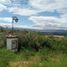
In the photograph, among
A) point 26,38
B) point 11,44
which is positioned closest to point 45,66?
point 11,44

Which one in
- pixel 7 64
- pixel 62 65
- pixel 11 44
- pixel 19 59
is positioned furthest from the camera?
pixel 11 44

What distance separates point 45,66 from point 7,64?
2445 mm

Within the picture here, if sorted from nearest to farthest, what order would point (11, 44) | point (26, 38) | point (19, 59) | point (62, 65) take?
1. point (62, 65)
2. point (19, 59)
3. point (11, 44)
4. point (26, 38)

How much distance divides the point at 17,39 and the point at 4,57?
5.70m

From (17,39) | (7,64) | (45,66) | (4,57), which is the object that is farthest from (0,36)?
(45,66)

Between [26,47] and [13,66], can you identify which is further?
[26,47]

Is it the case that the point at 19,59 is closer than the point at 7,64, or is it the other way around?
the point at 7,64

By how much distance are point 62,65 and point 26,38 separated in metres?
9.76

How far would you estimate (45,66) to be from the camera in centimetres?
1313

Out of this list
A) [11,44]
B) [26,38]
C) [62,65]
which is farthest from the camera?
[26,38]

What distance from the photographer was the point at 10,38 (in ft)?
69.1

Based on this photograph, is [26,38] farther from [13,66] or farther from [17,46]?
[13,66]

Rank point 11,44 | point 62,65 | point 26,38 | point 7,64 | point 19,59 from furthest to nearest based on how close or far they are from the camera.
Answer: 1. point 26,38
2. point 11,44
3. point 19,59
4. point 7,64
5. point 62,65

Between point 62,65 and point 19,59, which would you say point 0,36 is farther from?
point 62,65
